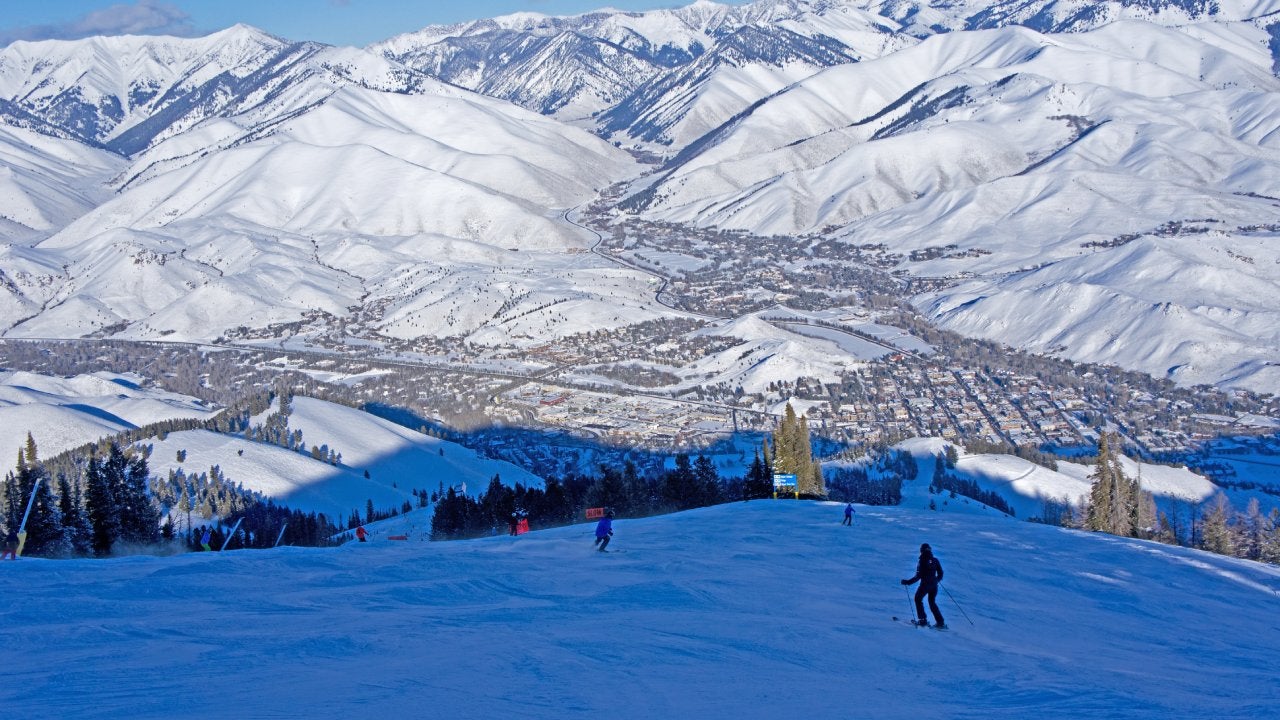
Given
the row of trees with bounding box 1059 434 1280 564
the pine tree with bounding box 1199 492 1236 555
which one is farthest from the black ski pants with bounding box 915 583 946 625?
the pine tree with bounding box 1199 492 1236 555

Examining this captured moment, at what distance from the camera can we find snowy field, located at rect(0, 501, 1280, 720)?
14.6 meters

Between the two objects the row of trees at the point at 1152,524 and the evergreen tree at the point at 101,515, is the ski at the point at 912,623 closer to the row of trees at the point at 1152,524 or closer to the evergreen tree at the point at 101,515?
the row of trees at the point at 1152,524

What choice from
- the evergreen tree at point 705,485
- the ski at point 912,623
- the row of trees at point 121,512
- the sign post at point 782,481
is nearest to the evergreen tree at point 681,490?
the evergreen tree at point 705,485

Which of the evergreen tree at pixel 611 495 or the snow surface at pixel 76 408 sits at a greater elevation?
the snow surface at pixel 76 408

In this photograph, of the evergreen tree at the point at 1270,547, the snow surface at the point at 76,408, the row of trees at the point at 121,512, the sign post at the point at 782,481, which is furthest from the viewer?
the snow surface at the point at 76,408

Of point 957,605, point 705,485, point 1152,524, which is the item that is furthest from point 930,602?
point 1152,524

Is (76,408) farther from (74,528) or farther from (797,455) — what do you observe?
(797,455)

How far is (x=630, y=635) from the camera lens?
1823cm

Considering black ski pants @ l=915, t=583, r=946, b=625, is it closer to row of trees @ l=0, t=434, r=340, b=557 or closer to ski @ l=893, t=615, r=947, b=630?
ski @ l=893, t=615, r=947, b=630

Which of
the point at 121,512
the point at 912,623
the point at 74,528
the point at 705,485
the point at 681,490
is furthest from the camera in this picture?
the point at 705,485

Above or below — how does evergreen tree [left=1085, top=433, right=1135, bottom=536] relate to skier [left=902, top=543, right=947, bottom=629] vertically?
above

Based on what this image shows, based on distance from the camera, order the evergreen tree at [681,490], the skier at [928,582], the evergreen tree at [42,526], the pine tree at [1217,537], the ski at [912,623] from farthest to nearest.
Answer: the evergreen tree at [681,490], the pine tree at [1217,537], the evergreen tree at [42,526], the ski at [912,623], the skier at [928,582]

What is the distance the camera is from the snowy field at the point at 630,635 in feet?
47.9

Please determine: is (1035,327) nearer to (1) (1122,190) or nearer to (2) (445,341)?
(2) (445,341)
